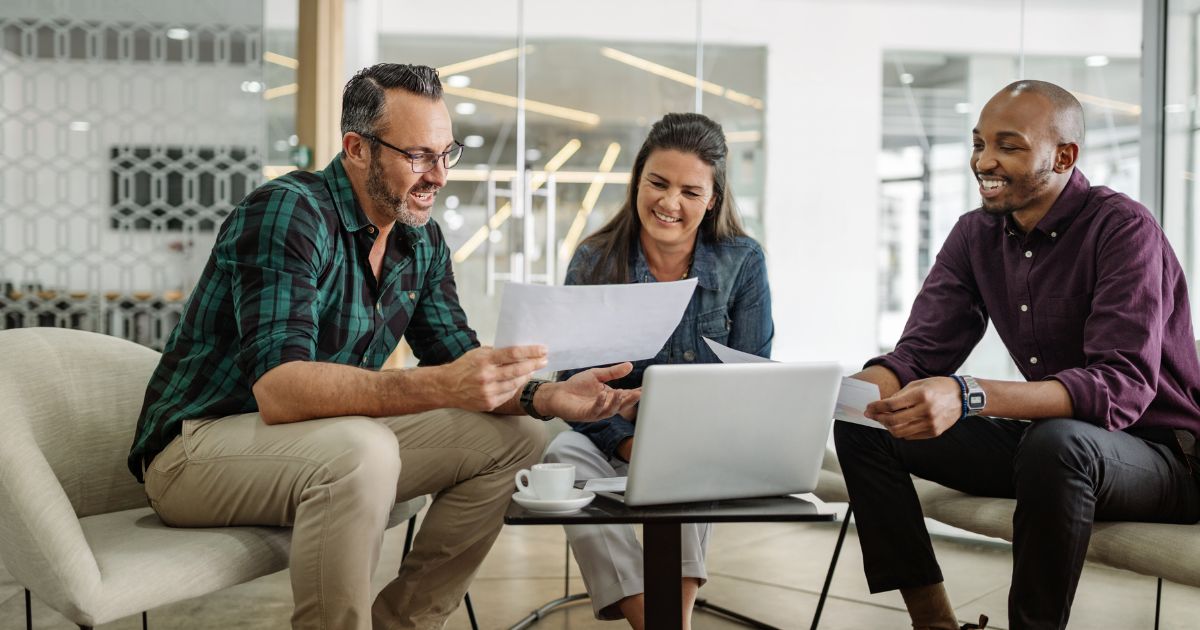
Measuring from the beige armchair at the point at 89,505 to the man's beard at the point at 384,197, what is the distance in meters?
0.56

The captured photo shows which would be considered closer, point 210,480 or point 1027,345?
point 210,480

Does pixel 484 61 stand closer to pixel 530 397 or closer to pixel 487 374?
pixel 530 397

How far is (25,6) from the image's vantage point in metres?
3.60

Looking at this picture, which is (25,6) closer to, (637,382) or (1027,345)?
(637,382)

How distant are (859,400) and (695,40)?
11.5 ft

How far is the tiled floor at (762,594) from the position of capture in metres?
2.47

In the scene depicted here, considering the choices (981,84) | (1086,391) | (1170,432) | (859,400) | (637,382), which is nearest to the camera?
(859,400)

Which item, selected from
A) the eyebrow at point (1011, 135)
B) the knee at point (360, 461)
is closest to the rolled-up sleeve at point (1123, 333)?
the eyebrow at point (1011, 135)

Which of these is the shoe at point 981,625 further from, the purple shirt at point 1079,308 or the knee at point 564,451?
the knee at point 564,451

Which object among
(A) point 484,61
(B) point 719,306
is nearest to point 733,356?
(B) point 719,306

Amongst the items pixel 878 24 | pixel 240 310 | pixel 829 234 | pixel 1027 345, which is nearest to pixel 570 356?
pixel 240 310

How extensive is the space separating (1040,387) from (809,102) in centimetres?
331

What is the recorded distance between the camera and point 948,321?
2123 millimetres

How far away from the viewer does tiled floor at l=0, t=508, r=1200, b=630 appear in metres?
2.47
